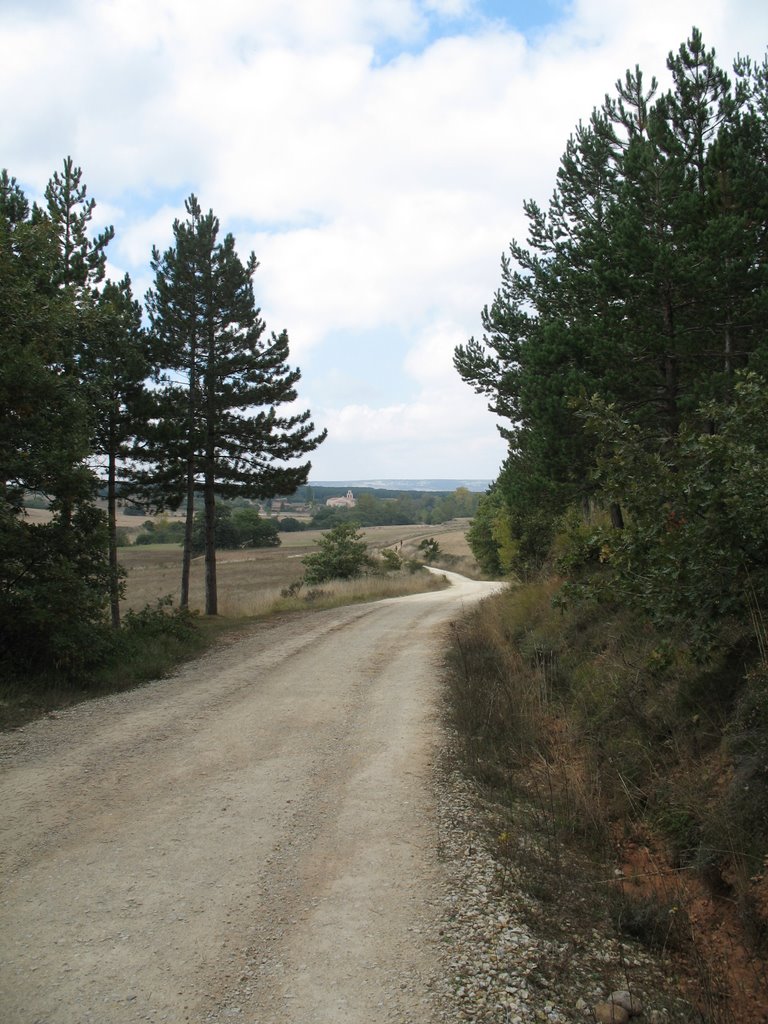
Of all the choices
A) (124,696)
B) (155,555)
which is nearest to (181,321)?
(124,696)

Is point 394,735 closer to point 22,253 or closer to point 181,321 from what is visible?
point 22,253

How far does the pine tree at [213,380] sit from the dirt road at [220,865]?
46.6 ft

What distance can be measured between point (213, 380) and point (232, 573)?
2994 cm

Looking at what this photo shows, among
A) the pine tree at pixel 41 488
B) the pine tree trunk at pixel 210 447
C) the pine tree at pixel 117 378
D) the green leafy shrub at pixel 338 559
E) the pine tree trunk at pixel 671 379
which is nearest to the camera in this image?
the pine tree at pixel 41 488

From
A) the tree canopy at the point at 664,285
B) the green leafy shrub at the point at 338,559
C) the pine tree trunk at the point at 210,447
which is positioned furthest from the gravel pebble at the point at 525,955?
the green leafy shrub at the point at 338,559

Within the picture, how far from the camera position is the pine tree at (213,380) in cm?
2111

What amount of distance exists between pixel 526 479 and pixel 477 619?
4023mm

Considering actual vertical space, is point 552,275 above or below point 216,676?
above

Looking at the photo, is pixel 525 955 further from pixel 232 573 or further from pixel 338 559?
pixel 232 573

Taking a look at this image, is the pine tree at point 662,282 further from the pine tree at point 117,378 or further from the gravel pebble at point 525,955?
the pine tree at point 117,378

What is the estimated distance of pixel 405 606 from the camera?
71.2ft

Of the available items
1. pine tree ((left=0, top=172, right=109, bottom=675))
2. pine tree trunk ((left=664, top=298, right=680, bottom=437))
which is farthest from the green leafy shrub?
pine tree trunk ((left=664, top=298, right=680, bottom=437))

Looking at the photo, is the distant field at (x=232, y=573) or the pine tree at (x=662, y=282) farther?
the distant field at (x=232, y=573)

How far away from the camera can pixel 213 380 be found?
22078mm
